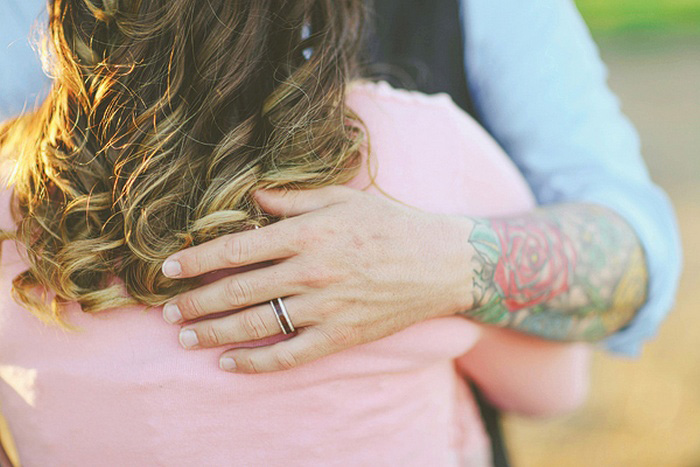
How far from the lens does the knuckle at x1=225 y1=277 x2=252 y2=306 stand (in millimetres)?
1044

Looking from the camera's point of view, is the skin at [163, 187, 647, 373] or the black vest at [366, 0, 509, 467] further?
the black vest at [366, 0, 509, 467]

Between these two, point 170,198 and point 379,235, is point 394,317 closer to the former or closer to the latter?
point 379,235

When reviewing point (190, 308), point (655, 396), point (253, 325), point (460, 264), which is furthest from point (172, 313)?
point (655, 396)

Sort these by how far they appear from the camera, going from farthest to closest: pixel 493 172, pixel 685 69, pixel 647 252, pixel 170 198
A: pixel 685 69 < pixel 647 252 < pixel 493 172 < pixel 170 198

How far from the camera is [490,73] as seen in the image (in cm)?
153

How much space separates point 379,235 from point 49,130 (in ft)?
1.95

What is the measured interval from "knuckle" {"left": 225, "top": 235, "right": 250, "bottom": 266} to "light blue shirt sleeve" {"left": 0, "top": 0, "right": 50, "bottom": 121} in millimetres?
591

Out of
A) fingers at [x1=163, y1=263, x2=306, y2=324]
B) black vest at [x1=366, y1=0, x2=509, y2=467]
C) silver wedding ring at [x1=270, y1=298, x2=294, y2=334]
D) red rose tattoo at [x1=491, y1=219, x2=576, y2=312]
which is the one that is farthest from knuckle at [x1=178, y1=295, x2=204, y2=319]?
black vest at [x1=366, y1=0, x2=509, y2=467]

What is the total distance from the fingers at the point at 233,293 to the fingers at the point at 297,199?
0.10 meters

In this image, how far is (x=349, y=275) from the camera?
1.10 meters

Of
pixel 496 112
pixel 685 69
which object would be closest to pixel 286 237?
pixel 496 112

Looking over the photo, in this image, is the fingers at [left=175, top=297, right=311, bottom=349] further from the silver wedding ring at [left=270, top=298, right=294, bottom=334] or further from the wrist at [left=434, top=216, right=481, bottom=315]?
the wrist at [left=434, top=216, right=481, bottom=315]

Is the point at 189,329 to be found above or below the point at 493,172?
below

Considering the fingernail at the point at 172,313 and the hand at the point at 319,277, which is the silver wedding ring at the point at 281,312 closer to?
the hand at the point at 319,277
